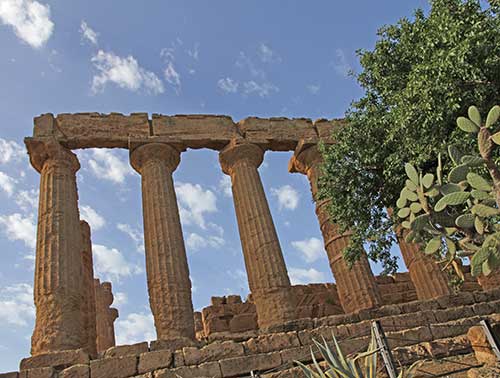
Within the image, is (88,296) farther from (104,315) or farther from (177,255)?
(104,315)

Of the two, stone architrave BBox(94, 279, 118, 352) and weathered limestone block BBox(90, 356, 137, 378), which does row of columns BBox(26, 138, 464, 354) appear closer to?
weathered limestone block BBox(90, 356, 137, 378)

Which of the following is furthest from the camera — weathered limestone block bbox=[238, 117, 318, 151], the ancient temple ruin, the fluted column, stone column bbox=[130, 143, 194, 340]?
weathered limestone block bbox=[238, 117, 318, 151]

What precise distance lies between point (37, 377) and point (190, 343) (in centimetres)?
297

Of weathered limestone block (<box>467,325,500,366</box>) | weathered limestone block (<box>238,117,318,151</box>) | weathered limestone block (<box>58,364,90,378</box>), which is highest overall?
weathered limestone block (<box>238,117,318,151</box>)

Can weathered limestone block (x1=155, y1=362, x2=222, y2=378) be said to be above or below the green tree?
below

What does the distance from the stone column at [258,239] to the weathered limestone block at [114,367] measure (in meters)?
3.90

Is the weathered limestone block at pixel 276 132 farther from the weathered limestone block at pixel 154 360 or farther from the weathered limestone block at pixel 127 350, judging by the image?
the weathered limestone block at pixel 154 360

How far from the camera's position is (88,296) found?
15.0 metres

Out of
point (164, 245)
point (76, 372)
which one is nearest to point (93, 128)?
point (164, 245)

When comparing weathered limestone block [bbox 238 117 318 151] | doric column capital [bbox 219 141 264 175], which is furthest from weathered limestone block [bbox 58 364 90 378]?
weathered limestone block [bbox 238 117 318 151]

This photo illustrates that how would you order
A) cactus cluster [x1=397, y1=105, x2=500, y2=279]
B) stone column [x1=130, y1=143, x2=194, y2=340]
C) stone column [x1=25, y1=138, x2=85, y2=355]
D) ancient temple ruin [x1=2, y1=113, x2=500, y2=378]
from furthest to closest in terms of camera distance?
stone column [x1=130, y1=143, x2=194, y2=340] < stone column [x1=25, y1=138, x2=85, y2=355] < ancient temple ruin [x1=2, y1=113, x2=500, y2=378] < cactus cluster [x1=397, y1=105, x2=500, y2=279]

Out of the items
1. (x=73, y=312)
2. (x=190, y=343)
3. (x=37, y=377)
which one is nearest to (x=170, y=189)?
(x=73, y=312)

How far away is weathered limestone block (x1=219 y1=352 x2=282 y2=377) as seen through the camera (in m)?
8.32

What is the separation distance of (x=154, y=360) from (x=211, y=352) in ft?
3.53
